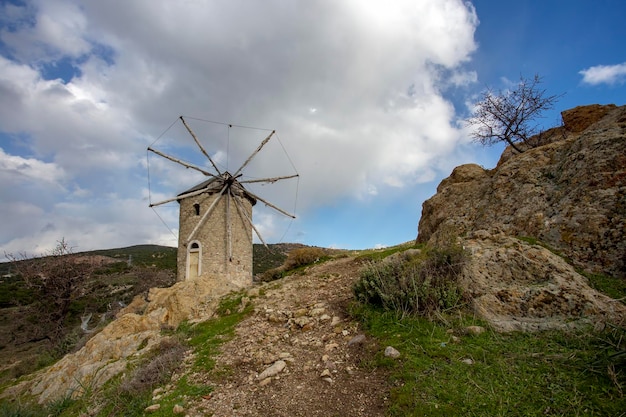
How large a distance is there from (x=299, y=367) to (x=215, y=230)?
46.7ft

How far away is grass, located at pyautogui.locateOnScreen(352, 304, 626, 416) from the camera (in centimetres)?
308

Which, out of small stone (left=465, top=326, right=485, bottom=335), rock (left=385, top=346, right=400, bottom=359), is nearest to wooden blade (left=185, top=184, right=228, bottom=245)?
rock (left=385, top=346, right=400, bottom=359)

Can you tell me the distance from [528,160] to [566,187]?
1529 mm

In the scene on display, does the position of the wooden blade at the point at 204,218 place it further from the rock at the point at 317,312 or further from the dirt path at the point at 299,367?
the rock at the point at 317,312

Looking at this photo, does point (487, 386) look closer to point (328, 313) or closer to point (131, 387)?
point (328, 313)

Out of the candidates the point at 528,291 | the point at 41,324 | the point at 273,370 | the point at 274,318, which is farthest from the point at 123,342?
the point at 41,324

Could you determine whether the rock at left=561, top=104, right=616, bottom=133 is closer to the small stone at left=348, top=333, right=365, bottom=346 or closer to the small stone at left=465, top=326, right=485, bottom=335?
the small stone at left=465, top=326, right=485, bottom=335

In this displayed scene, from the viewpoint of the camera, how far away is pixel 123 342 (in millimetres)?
10328

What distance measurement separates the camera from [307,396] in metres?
4.30

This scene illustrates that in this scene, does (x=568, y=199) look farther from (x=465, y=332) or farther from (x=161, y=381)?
(x=161, y=381)

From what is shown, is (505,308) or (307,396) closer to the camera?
(307,396)

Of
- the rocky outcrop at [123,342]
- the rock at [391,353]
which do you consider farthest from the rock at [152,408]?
the rocky outcrop at [123,342]

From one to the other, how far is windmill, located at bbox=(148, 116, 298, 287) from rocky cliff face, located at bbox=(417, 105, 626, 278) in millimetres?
12526

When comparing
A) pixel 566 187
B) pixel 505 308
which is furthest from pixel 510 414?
pixel 566 187
